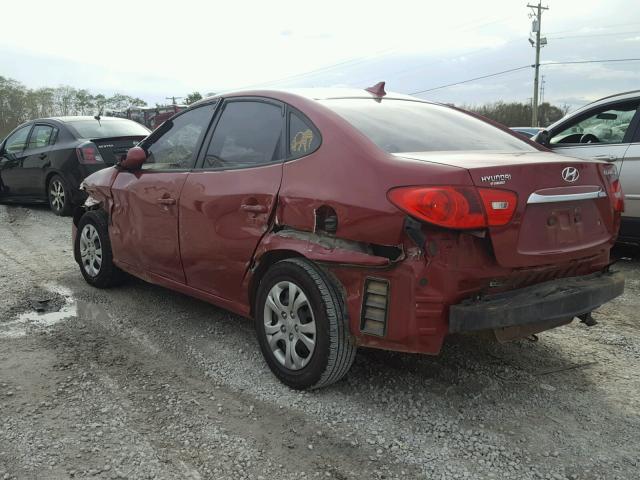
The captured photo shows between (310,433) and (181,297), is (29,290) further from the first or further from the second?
(310,433)

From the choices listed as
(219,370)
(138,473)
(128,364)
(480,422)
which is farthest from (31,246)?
(480,422)

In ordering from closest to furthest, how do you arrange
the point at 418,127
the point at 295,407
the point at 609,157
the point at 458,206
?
the point at 458,206 < the point at 295,407 < the point at 418,127 < the point at 609,157

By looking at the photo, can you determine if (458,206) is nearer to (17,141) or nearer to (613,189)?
(613,189)

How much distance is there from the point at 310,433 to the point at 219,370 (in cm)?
91

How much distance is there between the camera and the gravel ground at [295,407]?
251 centimetres

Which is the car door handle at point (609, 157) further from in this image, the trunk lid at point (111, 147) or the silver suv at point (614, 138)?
the trunk lid at point (111, 147)

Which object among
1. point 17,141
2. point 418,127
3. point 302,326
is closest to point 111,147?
point 17,141

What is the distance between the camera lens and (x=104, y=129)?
9039 millimetres

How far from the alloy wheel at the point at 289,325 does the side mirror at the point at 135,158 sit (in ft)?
6.22

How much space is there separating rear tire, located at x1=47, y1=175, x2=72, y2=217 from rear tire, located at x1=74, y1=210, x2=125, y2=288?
3932mm

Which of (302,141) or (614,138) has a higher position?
(614,138)

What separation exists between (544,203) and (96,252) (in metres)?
3.84

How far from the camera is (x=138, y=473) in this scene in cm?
244

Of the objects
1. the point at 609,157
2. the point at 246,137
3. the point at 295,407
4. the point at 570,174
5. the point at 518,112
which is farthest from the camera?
the point at 518,112
